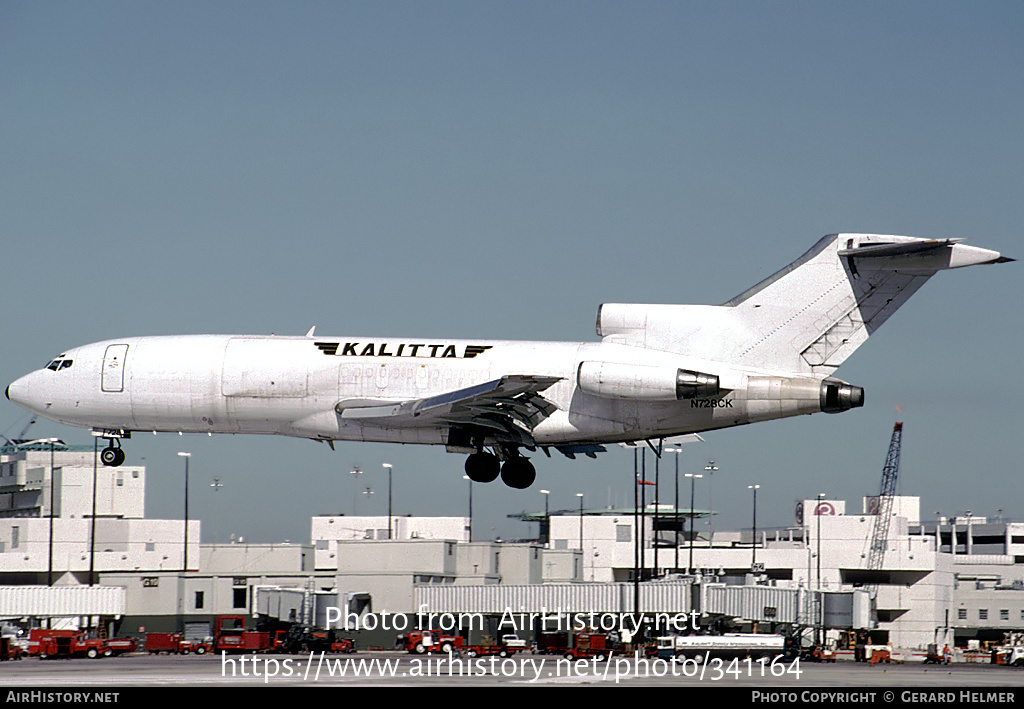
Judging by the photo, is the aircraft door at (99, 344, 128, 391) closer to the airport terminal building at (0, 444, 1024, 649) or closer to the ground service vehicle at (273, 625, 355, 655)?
the ground service vehicle at (273, 625, 355, 655)

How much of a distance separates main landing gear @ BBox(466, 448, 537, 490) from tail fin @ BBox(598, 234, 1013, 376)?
5436 millimetres

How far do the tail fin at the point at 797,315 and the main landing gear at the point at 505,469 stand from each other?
544 cm

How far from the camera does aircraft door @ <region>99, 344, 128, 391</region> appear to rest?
48.6 meters

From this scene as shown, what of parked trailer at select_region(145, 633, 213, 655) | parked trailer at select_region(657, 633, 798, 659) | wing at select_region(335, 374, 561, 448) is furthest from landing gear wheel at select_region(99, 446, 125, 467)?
parked trailer at select_region(657, 633, 798, 659)

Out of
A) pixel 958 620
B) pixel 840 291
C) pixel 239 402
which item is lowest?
pixel 958 620

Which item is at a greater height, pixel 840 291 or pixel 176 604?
pixel 840 291

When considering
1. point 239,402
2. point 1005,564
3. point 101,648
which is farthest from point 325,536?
point 239,402

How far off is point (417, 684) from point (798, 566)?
9352 cm

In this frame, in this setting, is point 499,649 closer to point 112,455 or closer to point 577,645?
point 577,645

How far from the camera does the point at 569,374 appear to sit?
150 feet

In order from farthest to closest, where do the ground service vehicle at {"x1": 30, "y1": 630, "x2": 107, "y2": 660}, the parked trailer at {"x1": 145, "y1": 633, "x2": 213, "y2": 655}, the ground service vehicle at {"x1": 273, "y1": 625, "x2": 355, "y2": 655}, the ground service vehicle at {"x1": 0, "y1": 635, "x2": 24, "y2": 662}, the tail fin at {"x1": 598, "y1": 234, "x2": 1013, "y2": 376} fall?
the parked trailer at {"x1": 145, "y1": 633, "x2": 213, "y2": 655} < the ground service vehicle at {"x1": 273, "y1": 625, "x2": 355, "y2": 655} < the ground service vehicle at {"x1": 30, "y1": 630, "x2": 107, "y2": 660} < the ground service vehicle at {"x1": 0, "y1": 635, "x2": 24, "y2": 662} < the tail fin at {"x1": 598, "y1": 234, "x2": 1013, "y2": 376}

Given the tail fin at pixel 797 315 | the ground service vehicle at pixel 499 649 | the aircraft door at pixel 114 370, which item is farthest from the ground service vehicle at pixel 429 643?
the tail fin at pixel 797 315

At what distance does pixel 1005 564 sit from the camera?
504ft

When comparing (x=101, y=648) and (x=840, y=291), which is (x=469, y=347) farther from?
(x=101, y=648)
